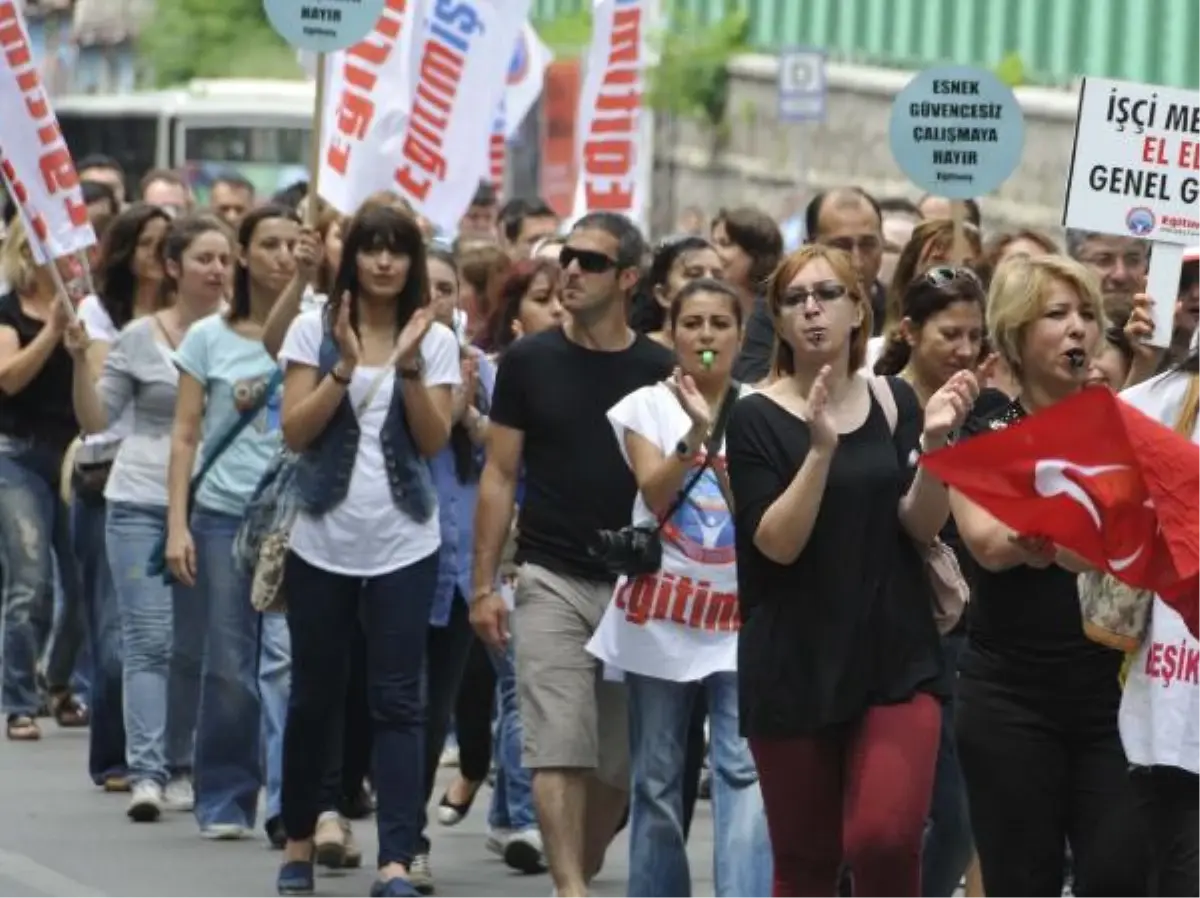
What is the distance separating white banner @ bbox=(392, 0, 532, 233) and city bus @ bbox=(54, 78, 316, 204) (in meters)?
27.6

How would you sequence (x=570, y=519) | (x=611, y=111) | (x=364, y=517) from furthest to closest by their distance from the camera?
(x=611, y=111), (x=364, y=517), (x=570, y=519)

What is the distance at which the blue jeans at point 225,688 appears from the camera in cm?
1184

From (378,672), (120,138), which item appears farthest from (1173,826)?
(120,138)

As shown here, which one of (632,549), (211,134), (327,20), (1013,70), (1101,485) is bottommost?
(211,134)

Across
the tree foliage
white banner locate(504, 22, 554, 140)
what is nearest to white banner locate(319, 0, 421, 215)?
white banner locate(504, 22, 554, 140)

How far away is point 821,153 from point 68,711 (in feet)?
95.1

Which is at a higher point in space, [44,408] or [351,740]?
[44,408]

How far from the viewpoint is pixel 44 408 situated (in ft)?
47.0

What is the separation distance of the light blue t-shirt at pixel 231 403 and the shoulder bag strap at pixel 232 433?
0.5 inches

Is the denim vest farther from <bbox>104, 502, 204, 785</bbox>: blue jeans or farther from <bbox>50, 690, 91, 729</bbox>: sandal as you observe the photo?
<bbox>50, 690, 91, 729</bbox>: sandal

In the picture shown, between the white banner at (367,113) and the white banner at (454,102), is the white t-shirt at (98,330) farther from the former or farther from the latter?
the white banner at (454,102)

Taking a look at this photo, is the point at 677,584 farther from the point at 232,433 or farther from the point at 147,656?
the point at 147,656

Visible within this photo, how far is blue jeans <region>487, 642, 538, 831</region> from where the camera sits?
11.7 metres

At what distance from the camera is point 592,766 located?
391 inches
